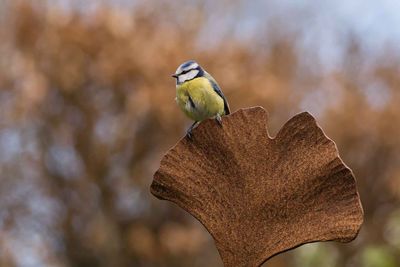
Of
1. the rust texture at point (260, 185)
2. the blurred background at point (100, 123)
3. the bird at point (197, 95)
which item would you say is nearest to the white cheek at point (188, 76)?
the bird at point (197, 95)

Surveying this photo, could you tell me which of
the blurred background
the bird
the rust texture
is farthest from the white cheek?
the blurred background

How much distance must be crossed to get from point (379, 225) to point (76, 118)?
184 inches

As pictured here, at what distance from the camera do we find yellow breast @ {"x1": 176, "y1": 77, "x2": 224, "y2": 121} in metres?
1.99

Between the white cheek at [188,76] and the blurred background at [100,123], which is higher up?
the blurred background at [100,123]

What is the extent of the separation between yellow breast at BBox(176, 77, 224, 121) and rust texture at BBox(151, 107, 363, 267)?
17.6 inches

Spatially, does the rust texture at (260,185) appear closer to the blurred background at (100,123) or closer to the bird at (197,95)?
the bird at (197,95)

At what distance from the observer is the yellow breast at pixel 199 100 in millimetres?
1994

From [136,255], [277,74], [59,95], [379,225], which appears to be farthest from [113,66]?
[379,225]

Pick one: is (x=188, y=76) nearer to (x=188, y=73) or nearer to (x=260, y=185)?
(x=188, y=73)

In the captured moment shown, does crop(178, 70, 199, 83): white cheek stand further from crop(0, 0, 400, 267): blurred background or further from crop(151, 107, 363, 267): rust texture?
crop(0, 0, 400, 267): blurred background

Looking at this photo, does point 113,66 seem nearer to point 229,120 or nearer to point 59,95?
point 59,95

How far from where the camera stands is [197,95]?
2.00m

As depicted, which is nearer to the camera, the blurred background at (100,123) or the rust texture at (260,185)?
the rust texture at (260,185)

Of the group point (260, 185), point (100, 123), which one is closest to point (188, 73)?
point (260, 185)
